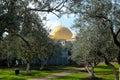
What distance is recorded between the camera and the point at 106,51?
28.0 m

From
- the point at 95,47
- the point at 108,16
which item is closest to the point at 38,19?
the point at 108,16

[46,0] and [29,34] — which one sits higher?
[46,0]

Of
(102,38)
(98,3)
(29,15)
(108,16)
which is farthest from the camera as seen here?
(102,38)

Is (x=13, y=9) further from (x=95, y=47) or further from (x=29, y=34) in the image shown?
(x=95, y=47)

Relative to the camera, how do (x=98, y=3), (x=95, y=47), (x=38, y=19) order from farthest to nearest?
(x=95, y=47) → (x=98, y=3) → (x=38, y=19)

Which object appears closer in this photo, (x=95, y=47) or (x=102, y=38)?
(x=102, y=38)

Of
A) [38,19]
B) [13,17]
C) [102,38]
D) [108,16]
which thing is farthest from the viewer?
[102,38]

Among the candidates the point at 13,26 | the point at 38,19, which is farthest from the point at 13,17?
the point at 38,19

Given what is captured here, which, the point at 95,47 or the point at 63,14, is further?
the point at 95,47

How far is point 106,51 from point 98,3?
9524 mm

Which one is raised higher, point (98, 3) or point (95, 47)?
point (98, 3)

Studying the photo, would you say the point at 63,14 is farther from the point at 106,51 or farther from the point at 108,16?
the point at 106,51

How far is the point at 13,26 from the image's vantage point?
41.4 feet

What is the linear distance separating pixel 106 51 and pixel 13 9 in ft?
54.3
